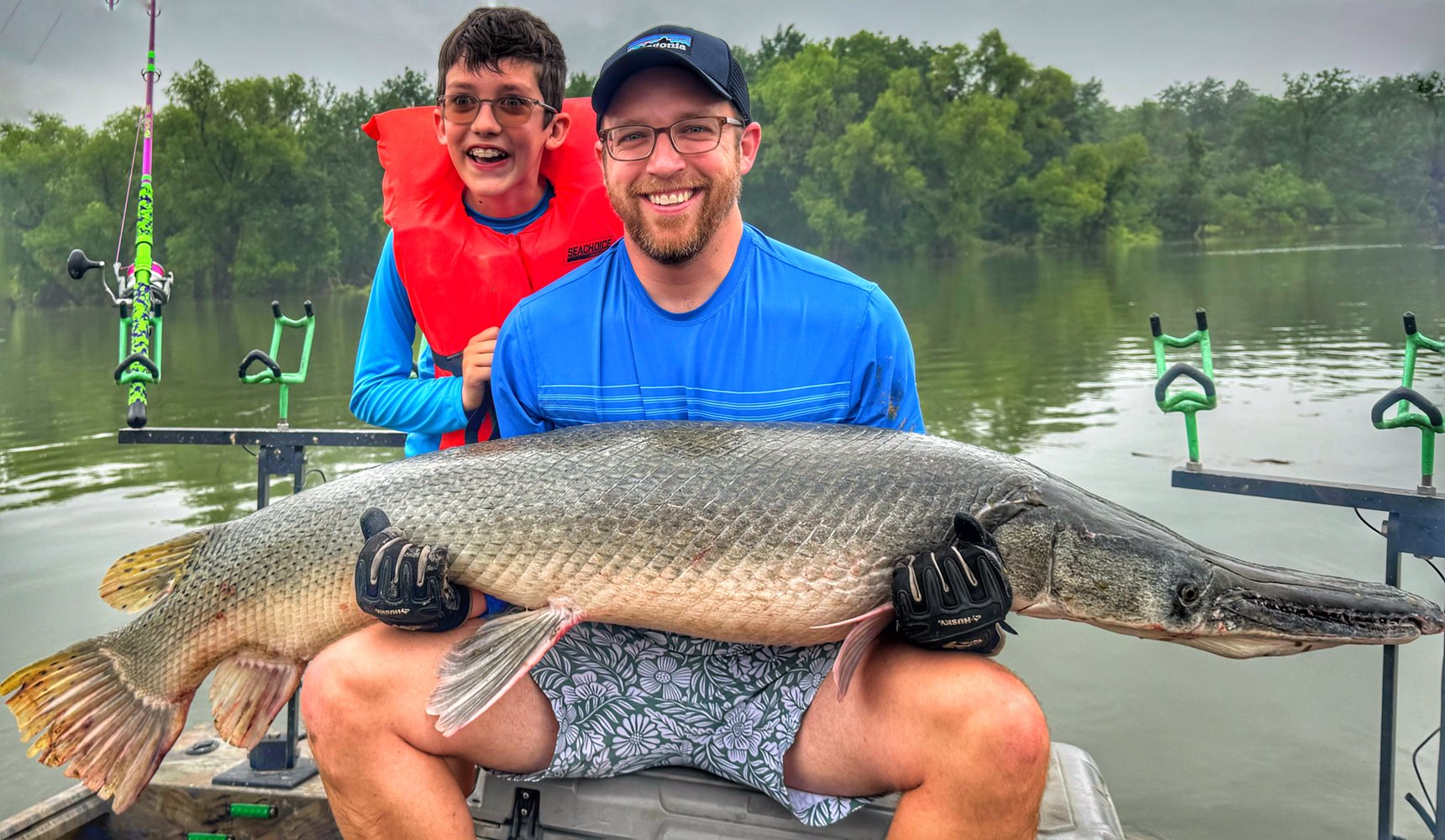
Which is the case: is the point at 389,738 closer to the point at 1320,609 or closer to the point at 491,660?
the point at 491,660

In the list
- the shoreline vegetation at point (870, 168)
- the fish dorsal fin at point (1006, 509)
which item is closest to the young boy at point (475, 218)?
the fish dorsal fin at point (1006, 509)

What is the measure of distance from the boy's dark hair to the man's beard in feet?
2.88

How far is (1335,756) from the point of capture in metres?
4.48

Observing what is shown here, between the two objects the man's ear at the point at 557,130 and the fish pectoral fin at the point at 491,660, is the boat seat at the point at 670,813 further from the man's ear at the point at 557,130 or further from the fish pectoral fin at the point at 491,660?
the man's ear at the point at 557,130

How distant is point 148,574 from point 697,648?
4.97 feet

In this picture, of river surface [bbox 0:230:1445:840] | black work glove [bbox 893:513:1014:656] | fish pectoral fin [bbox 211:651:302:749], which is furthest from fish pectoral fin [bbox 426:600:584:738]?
river surface [bbox 0:230:1445:840]

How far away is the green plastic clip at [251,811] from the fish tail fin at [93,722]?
0.56 metres

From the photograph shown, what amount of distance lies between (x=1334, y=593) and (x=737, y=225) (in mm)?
1726

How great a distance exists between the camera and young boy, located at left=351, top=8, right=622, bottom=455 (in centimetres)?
338

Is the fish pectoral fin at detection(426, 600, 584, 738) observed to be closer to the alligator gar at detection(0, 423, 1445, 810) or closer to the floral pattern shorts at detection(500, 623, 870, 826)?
the alligator gar at detection(0, 423, 1445, 810)

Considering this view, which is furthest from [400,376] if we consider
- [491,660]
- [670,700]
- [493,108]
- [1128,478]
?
[1128,478]

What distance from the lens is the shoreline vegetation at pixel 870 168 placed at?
157ft

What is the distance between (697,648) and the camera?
103 inches

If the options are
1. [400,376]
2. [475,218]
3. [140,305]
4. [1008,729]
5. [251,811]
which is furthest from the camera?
[140,305]
